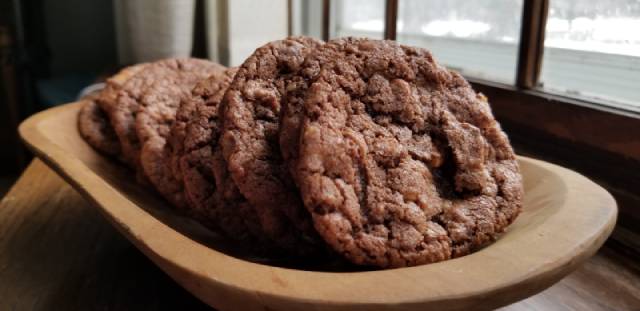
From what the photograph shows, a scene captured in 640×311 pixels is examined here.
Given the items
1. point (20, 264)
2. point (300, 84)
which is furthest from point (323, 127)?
point (20, 264)

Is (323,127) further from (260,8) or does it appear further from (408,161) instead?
(260,8)

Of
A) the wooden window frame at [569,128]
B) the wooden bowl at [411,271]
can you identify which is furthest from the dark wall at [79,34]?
the wooden bowl at [411,271]

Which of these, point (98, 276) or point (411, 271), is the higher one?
point (411, 271)

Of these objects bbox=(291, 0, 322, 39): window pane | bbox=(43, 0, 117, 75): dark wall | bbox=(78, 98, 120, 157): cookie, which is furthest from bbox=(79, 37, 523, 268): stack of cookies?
bbox=(43, 0, 117, 75): dark wall

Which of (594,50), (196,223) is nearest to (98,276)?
(196,223)

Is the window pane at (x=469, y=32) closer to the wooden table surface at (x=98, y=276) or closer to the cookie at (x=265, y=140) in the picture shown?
the wooden table surface at (x=98, y=276)

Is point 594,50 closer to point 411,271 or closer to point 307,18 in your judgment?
point 411,271

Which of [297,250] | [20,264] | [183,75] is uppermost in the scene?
[183,75]
